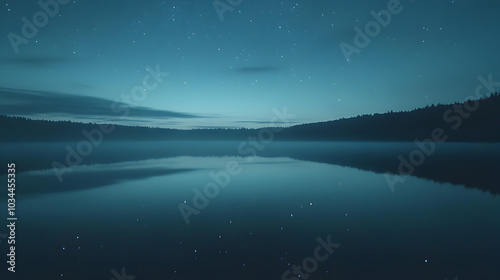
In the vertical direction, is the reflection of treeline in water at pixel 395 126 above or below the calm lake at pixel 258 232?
above

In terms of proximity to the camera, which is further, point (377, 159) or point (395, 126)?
point (395, 126)

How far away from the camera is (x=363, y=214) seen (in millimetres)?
11312

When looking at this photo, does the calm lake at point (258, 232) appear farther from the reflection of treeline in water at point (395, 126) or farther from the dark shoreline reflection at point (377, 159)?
the reflection of treeline in water at point (395, 126)

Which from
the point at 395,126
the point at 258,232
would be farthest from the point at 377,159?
the point at 395,126

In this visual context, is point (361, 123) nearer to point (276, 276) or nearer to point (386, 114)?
point (386, 114)

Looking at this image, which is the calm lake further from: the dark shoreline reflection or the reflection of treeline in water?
the reflection of treeline in water

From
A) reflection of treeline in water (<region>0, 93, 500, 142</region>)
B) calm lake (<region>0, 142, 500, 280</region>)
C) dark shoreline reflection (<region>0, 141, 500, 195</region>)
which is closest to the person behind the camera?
calm lake (<region>0, 142, 500, 280</region>)

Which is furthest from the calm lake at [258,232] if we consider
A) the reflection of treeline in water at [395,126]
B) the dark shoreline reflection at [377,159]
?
the reflection of treeline in water at [395,126]

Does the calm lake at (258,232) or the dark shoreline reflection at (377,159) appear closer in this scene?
the calm lake at (258,232)

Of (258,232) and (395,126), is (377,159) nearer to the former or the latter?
(258,232)

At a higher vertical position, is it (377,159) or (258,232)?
(377,159)

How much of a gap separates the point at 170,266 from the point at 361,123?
139m

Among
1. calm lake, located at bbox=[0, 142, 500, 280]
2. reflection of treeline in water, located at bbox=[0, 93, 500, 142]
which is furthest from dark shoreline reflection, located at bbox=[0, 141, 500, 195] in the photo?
reflection of treeline in water, located at bbox=[0, 93, 500, 142]

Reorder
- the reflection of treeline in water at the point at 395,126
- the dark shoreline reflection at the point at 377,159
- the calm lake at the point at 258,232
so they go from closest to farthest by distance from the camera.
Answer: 1. the calm lake at the point at 258,232
2. the dark shoreline reflection at the point at 377,159
3. the reflection of treeline in water at the point at 395,126
